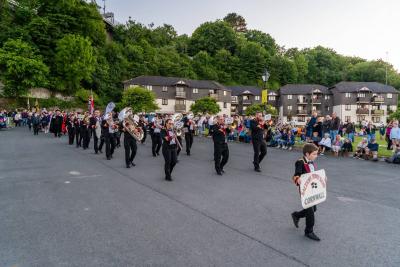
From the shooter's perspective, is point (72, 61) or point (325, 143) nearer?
point (325, 143)

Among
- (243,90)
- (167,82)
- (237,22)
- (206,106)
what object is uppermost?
(237,22)

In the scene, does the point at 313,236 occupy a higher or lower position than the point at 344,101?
lower

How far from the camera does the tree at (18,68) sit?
46.1 metres

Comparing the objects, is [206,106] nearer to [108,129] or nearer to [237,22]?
[108,129]

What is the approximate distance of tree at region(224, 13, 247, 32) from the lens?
12481 cm

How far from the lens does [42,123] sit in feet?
106

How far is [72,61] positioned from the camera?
5378cm

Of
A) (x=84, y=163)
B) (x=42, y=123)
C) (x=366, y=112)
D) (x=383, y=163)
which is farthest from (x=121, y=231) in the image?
(x=366, y=112)

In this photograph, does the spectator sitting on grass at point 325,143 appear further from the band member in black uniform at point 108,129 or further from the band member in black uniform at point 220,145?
the band member in black uniform at point 108,129

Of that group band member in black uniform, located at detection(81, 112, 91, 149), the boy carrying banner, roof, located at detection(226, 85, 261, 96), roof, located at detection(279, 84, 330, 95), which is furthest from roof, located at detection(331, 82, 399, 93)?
the boy carrying banner

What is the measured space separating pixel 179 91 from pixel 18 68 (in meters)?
33.6

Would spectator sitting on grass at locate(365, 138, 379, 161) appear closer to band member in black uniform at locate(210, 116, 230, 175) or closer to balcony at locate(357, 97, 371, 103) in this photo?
band member in black uniform at locate(210, 116, 230, 175)

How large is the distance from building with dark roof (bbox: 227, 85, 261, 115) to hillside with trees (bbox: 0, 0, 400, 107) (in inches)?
351

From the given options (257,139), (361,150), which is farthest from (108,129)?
(361,150)
